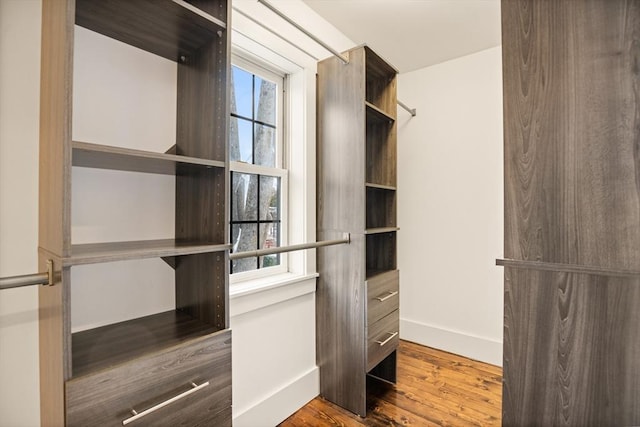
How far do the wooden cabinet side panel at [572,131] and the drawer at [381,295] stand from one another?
1133 mm

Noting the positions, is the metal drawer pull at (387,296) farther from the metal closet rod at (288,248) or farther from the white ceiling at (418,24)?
the white ceiling at (418,24)

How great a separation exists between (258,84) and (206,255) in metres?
1.28

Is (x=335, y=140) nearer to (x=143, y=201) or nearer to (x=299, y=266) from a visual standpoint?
(x=299, y=266)

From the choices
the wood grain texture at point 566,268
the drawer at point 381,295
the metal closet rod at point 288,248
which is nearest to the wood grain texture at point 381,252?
the drawer at point 381,295

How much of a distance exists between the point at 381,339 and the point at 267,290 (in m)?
A: 0.92

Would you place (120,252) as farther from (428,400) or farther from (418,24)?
(418,24)

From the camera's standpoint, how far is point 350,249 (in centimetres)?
202

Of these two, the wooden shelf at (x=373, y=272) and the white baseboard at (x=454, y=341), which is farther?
the white baseboard at (x=454, y=341)

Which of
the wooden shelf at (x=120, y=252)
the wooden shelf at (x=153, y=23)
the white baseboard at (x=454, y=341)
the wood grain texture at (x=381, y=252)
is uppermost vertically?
the wooden shelf at (x=153, y=23)

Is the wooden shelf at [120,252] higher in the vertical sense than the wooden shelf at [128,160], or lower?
lower

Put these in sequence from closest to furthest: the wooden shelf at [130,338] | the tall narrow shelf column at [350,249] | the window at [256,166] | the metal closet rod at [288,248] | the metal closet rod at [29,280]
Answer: the metal closet rod at [29,280], the wooden shelf at [130,338], the metal closet rod at [288,248], the window at [256,166], the tall narrow shelf column at [350,249]

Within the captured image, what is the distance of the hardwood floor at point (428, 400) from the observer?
1.91 meters

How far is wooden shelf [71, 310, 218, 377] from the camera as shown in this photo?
90 cm

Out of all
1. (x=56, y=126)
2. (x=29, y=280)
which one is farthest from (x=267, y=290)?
(x=56, y=126)
